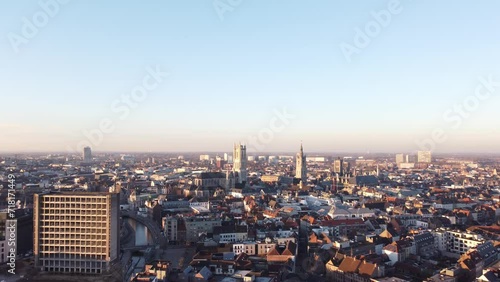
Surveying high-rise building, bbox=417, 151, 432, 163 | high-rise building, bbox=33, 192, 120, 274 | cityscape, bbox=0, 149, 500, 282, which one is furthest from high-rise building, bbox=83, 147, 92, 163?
high-rise building, bbox=33, 192, 120, 274

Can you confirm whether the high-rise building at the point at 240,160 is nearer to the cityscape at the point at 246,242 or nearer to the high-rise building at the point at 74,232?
the cityscape at the point at 246,242

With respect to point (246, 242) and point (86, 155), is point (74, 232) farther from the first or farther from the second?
point (86, 155)

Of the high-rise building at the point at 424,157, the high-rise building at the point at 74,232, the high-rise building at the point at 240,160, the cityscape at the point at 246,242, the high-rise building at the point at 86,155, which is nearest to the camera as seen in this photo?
the cityscape at the point at 246,242

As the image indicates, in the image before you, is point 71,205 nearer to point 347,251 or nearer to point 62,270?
point 62,270

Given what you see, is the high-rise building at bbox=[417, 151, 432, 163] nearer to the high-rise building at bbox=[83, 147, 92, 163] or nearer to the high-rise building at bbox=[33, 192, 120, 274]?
the high-rise building at bbox=[83, 147, 92, 163]

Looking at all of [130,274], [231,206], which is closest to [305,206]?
[231,206]

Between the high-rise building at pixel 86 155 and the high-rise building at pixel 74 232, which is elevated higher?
the high-rise building at pixel 86 155

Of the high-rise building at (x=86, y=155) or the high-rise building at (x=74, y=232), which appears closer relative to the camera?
the high-rise building at (x=74, y=232)

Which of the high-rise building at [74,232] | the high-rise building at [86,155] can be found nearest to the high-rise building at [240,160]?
the high-rise building at [74,232]
